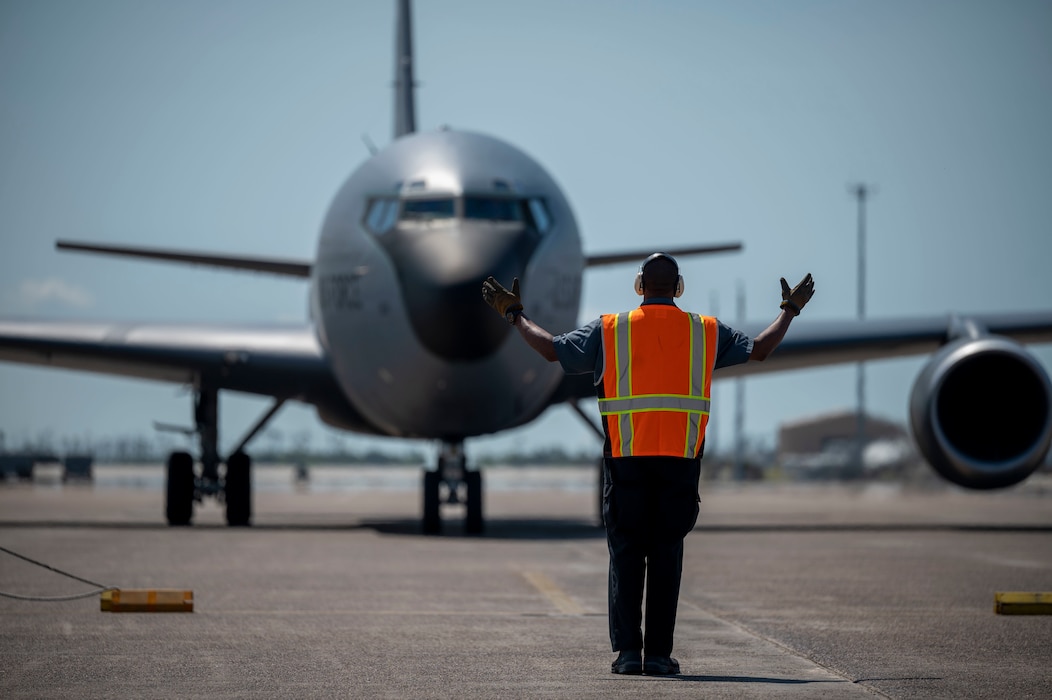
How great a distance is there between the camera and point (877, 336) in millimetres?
18062

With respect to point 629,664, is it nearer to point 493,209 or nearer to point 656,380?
point 656,380

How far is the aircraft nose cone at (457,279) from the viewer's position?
1432cm

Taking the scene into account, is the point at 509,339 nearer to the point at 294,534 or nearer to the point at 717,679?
the point at 294,534

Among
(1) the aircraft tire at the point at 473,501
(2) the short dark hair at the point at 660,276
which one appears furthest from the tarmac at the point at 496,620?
(2) the short dark hair at the point at 660,276

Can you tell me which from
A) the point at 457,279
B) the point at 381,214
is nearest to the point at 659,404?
the point at 457,279

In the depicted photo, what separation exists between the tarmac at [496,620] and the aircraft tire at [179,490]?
189 centimetres

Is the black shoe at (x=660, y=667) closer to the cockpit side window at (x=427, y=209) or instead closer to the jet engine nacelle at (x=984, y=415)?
the cockpit side window at (x=427, y=209)

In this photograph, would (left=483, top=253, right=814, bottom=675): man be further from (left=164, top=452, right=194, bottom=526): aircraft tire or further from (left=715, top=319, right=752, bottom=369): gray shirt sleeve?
(left=164, top=452, right=194, bottom=526): aircraft tire

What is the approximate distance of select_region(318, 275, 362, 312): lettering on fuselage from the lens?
51.1ft

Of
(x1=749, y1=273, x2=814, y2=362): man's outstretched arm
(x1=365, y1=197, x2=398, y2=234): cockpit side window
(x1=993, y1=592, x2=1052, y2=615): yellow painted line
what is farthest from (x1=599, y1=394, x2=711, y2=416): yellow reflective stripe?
(x1=365, y1=197, x2=398, y2=234): cockpit side window

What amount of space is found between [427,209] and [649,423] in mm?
9383

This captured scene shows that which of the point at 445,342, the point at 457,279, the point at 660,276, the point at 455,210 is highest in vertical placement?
the point at 455,210

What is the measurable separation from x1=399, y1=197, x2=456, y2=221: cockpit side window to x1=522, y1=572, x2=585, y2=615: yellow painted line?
5147 mm

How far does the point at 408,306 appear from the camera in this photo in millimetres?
14742
